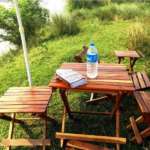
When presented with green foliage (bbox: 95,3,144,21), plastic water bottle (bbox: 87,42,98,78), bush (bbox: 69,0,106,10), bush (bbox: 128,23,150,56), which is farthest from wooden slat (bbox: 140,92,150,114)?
bush (bbox: 69,0,106,10)

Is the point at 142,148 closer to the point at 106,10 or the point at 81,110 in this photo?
the point at 81,110

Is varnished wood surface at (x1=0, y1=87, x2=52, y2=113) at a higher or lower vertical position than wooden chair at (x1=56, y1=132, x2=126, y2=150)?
higher

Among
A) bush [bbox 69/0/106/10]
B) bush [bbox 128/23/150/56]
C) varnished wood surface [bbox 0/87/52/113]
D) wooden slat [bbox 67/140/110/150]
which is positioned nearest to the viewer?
wooden slat [bbox 67/140/110/150]

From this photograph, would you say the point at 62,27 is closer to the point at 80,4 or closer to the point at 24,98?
the point at 80,4

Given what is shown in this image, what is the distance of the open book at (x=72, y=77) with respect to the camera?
376cm

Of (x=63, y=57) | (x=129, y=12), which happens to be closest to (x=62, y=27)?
(x=63, y=57)

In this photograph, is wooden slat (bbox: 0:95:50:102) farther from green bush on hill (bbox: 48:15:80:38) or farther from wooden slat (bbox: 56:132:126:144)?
green bush on hill (bbox: 48:15:80:38)

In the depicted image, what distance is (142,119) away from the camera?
4172 mm

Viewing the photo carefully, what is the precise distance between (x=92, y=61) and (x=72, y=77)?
12.8 inches

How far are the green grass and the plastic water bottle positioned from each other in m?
0.98

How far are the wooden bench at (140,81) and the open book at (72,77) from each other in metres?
1.19

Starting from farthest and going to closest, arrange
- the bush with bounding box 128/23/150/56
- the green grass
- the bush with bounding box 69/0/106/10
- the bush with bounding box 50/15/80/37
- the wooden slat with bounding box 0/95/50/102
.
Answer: the bush with bounding box 69/0/106/10, the bush with bounding box 50/15/80/37, the bush with bounding box 128/23/150/56, the green grass, the wooden slat with bounding box 0/95/50/102

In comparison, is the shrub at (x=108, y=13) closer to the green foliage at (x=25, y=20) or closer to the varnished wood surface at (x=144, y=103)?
the green foliage at (x=25, y=20)

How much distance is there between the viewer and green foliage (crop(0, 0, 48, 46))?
947cm
